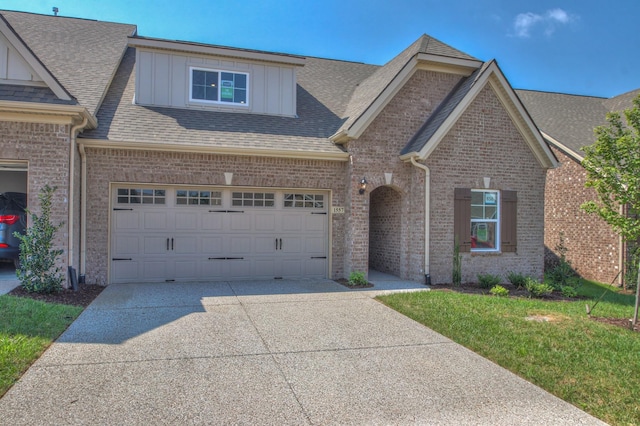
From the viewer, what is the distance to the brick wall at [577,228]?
1395 centimetres

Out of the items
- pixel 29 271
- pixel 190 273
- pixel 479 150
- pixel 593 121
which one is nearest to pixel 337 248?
pixel 190 273

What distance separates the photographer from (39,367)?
469cm

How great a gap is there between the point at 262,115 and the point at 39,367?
9.01m

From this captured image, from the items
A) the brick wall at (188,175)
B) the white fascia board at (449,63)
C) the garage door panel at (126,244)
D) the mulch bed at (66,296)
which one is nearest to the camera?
the mulch bed at (66,296)

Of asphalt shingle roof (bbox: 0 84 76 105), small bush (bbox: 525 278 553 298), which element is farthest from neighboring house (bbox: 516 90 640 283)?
asphalt shingle roof (bbox: 0 84 76 105)

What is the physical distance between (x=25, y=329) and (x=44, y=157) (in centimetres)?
445

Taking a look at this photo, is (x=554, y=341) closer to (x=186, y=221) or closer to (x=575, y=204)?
(x=186, y=221)

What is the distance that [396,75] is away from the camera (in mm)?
11344

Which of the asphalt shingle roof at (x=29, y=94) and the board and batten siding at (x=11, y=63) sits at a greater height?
the board and batten siding at (x=11, y=63)

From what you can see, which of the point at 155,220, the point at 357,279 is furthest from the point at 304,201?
the point at 155,220

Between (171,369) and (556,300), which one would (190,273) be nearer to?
(171,369)

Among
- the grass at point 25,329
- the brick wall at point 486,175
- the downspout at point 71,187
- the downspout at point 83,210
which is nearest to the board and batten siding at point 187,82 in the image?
the downspout at point 83,210

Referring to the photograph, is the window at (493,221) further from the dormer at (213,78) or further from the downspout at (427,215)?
the dormer at (213,78)

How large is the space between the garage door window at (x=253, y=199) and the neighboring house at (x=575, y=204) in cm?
994
